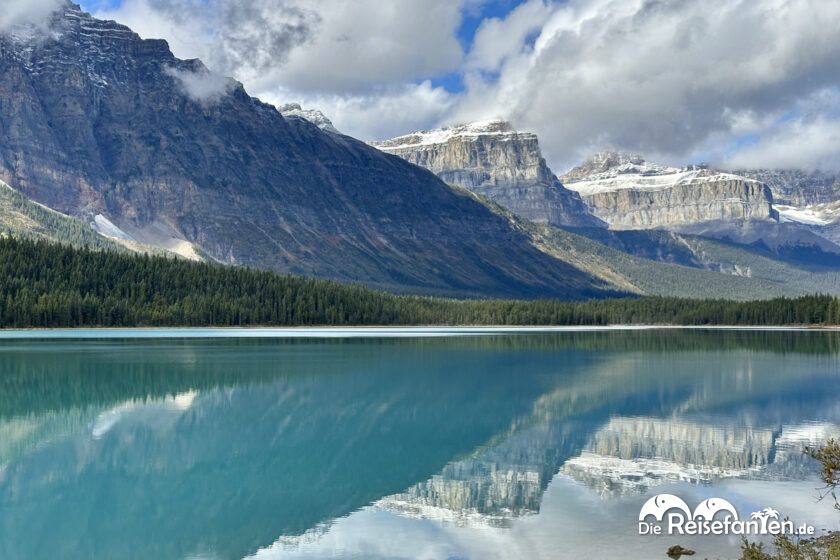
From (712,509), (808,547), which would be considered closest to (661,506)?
(712,509)

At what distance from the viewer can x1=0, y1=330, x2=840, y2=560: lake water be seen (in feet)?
107

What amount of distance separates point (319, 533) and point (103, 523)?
7.99 m

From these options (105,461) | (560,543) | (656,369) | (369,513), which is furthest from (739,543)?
(656,369)

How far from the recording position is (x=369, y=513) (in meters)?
35.9

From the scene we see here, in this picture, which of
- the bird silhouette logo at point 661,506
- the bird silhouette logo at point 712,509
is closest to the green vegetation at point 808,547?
the bird silhouette logo at point 712,509

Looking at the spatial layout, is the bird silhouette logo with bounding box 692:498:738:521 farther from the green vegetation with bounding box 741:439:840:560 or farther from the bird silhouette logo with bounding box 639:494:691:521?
the green vegetation with bounding box 741:439:840:560

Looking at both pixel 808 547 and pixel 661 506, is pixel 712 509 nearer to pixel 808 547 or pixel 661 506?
pixel 661 506

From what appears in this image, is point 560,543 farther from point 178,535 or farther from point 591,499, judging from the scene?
point 178,535

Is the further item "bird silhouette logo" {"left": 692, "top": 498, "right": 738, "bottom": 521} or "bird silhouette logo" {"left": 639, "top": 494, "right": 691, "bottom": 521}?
"bird silhouette logo" {"left": 639, "top": 494, "right": 691, "bottom": 521}

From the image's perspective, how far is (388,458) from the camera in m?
47.5

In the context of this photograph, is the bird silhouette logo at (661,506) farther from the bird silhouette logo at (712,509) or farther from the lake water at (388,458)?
the lake water at (388,458)

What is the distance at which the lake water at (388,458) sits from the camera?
3256 cm

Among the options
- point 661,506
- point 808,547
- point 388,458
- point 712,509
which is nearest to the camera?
point 808,547

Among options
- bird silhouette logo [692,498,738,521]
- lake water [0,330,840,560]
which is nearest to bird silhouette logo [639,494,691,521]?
bird silhouette logo [692,498,738,521]
